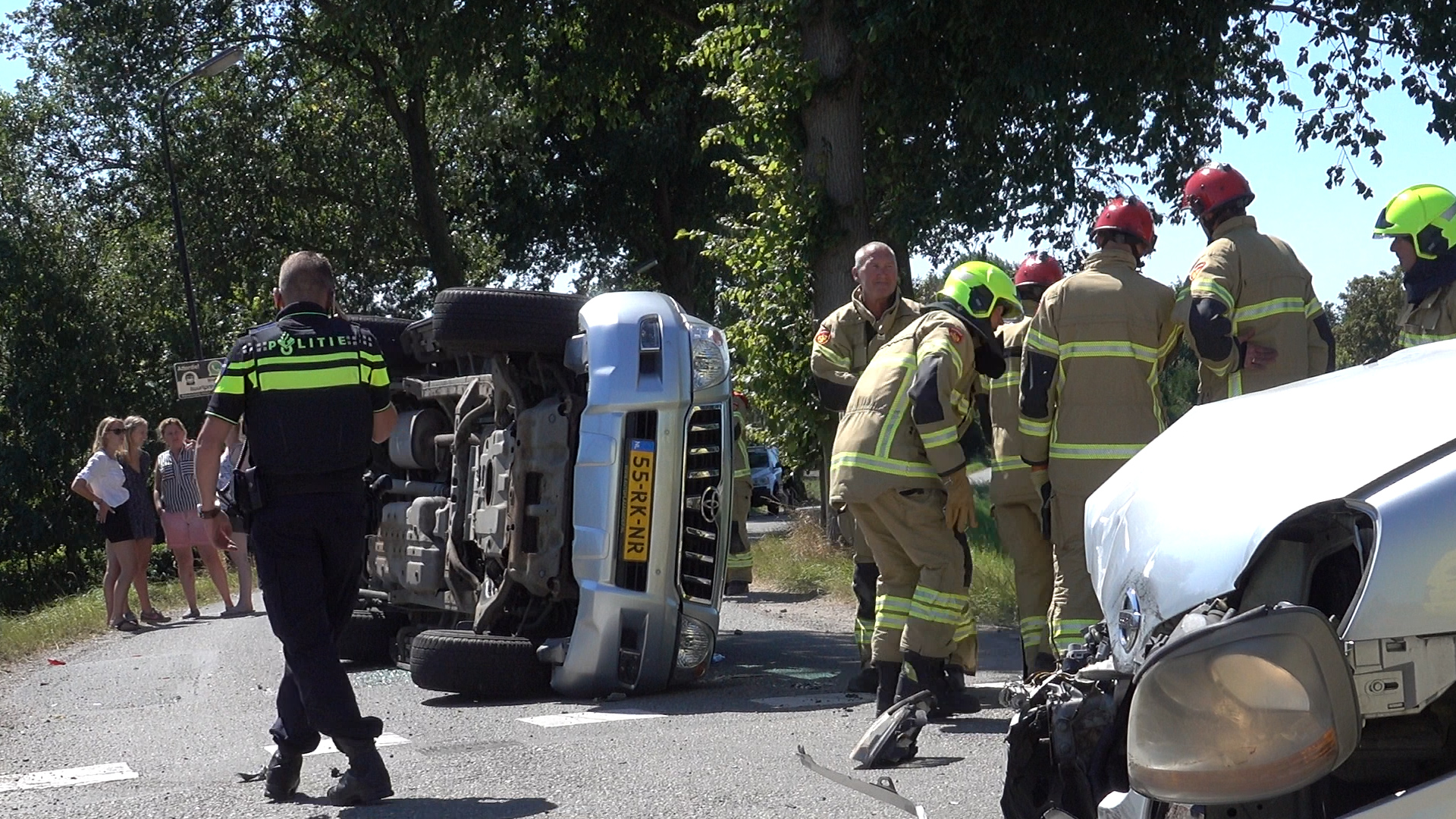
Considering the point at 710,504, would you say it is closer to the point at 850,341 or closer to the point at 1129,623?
the point at 850,341

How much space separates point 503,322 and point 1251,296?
342 cm

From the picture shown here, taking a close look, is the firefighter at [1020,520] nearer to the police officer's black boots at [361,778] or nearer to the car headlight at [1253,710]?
the police officer's black boots at [361,778]

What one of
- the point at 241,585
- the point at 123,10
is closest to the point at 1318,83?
the point at 241,585

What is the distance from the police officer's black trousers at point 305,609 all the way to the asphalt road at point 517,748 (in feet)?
0.90

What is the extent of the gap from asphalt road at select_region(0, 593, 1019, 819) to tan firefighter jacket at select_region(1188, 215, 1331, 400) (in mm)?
1872

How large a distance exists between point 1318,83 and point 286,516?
11.9 metres

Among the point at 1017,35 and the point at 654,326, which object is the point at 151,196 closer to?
the point at 1017,35

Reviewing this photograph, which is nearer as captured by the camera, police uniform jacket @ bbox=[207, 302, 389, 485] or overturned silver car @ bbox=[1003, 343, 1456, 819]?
overturned silver car @ bbox=[1003, 343, 1456, 819]

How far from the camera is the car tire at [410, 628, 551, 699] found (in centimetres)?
727

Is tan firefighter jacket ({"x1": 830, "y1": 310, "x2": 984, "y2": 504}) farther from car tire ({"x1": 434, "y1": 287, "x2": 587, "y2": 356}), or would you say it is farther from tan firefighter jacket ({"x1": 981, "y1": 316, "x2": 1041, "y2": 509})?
car tire ({"x1": 434, "y1": 287, "x2": 587, "y2": 356})

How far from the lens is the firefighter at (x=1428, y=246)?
652 centimetres

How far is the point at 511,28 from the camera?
48.5ft

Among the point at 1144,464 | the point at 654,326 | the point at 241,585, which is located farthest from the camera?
the point at 241,585

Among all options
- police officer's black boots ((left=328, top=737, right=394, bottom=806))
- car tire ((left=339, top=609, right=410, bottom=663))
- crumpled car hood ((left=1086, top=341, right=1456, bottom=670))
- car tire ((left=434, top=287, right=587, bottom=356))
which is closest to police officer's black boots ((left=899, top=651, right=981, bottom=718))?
police officer's black boots ((left=328, top=737, right=394, bottom=806))
